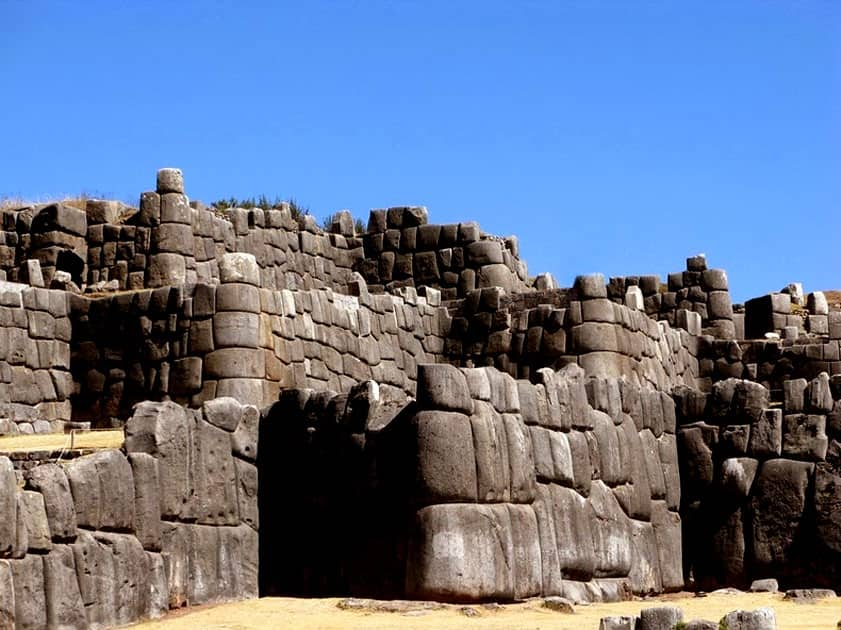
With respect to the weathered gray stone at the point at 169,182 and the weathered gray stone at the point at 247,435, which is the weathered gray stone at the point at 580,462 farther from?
the weathered gray stone at the point at 169,182

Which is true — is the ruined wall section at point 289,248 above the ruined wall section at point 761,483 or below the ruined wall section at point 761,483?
above

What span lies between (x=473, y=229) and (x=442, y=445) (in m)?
11.6

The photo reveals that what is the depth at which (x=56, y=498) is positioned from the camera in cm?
1255

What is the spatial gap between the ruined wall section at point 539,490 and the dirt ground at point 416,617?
1.48 feet

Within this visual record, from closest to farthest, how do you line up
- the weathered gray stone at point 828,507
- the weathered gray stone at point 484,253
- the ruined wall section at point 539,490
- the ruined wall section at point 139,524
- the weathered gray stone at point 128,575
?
the ruined wall section at point 139,524, the weathered gray stone at point 128,575, the ruined wall section at point 539,490, the weathered gray stone at point 828,507, the weathered gray stone at point 484,253

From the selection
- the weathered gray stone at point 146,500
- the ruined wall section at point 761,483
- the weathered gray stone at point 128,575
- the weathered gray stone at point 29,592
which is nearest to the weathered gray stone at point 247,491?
the weathered gray stone at point 146,500

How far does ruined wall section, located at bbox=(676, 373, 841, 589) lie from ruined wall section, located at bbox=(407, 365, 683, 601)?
0.36 meters

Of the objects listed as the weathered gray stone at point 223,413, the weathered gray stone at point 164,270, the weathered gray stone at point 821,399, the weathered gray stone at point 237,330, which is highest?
the weathered gray stone at point 164,270

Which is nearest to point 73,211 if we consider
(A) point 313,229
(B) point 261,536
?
(A) point 313,229

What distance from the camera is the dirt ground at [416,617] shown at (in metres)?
13.3

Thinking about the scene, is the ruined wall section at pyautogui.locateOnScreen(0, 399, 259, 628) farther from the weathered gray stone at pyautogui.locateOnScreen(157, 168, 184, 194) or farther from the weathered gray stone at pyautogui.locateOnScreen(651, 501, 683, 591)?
the weathered gray stone at pyautogui.locateOnScreen(157, 168, 184, 194)

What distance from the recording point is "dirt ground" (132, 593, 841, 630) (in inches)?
525

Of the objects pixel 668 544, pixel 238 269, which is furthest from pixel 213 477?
pixel 668 544

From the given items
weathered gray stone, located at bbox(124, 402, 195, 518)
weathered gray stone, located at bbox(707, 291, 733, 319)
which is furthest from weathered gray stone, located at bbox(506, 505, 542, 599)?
weathered gray stone, located at bbox(707, 291, 733, 319)
